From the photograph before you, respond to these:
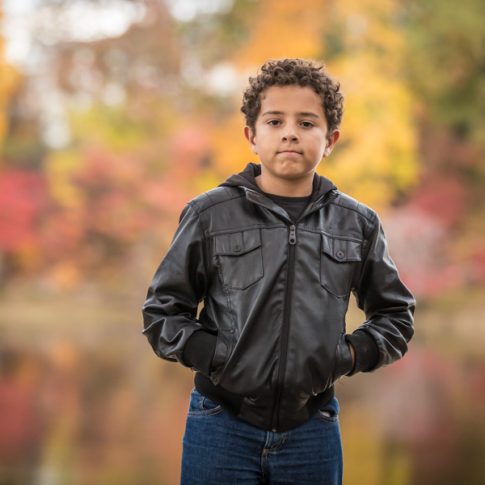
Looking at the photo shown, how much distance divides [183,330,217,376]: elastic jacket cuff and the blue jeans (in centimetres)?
10

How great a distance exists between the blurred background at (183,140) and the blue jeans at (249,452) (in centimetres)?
1125

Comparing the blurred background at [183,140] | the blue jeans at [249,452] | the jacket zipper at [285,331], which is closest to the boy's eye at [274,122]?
the jacket zipper at [285,331]

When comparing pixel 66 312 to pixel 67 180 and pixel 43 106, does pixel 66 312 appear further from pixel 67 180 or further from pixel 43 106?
pixel 43 106

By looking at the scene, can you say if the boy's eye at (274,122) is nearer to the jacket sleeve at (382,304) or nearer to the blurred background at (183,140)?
the jacket sleeve at (382,304)

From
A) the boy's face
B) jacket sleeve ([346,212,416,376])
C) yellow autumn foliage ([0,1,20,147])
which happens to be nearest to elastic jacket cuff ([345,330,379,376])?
jacket sleeve ([346,212,416,376])

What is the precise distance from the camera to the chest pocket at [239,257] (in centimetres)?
193

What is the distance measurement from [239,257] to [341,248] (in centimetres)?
21

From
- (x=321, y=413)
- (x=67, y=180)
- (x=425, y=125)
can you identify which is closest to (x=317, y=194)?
(x=321, y=413)

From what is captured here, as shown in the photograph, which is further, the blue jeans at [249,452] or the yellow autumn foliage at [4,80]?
the yellow autumn foliage at [4,80]

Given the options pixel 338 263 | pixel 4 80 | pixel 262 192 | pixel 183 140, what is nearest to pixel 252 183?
pixel 262 192

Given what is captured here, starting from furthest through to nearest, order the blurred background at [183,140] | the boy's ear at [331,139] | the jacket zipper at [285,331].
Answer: the blurred background at [183,140] → the boy's ear at [331,139] → the jacket zipper at [285,331]

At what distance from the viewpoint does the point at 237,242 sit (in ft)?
6.39

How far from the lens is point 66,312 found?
58.7ft

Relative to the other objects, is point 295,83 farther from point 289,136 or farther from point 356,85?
→ point 356,85
